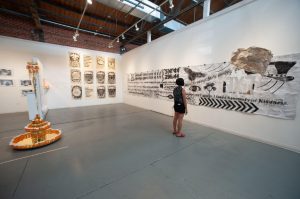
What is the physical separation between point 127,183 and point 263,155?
2761 millimetres

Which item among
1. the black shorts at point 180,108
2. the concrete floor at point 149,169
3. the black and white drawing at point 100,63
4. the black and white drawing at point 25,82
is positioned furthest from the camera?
the black and white drawing at point 100,63

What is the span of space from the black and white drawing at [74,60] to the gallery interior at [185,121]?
3.71ft

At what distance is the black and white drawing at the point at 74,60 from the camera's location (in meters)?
7.54

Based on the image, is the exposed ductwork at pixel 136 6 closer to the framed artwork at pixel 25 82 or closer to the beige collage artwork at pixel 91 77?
the beige collage artwork at pixel 91 77

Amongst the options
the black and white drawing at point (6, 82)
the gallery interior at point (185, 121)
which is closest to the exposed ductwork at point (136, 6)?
the gallery interior at point (185, 121)

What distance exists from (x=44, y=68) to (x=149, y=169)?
8052 millimetres

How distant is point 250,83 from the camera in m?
3.30

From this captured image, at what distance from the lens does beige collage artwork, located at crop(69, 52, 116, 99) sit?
304 inches

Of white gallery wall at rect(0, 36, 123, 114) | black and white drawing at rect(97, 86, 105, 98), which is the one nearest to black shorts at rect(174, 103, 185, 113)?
white gallery wall at rect(0, 36, 123, 114)

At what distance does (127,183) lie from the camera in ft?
5.96

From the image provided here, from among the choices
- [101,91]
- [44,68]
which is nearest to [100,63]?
[101,91]

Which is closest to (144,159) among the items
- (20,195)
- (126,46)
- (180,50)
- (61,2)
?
(20,195)

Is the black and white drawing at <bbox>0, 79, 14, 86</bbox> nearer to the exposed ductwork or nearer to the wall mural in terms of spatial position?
the exposed ductwork

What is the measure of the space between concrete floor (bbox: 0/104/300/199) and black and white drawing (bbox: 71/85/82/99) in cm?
459
